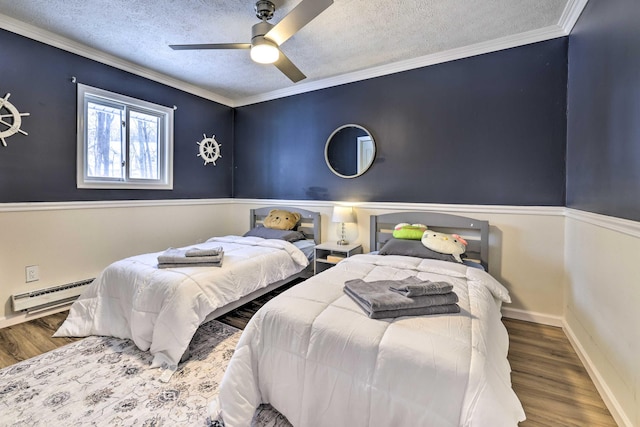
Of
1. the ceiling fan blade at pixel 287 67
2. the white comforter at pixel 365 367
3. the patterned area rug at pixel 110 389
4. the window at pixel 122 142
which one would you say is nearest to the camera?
the white comforter at pixel 365 367

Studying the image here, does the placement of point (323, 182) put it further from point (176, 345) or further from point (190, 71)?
point (176, 345)

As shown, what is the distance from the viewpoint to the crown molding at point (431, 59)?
2.55m

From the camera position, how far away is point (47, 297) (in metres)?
2.68

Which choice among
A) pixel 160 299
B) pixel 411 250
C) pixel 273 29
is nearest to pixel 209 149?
pixel 273 29

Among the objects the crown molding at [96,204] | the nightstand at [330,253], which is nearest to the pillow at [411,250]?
the nightstand at [330,253]

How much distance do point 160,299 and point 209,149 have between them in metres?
2.78

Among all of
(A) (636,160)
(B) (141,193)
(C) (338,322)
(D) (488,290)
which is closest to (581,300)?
(D) (488,290)

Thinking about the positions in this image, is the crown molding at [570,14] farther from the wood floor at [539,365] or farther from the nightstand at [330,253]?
the nightstand at [330,253]

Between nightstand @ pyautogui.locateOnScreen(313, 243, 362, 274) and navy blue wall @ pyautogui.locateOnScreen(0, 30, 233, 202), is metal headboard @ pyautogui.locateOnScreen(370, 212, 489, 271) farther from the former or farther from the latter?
navy blue wall @ pyautogui.locateOnScreen(0, 30, 233, 202)

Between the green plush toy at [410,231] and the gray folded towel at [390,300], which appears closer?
the gray folded towel at [390,300]

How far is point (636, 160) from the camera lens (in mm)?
1435

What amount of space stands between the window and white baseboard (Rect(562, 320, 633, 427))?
14.5 feet

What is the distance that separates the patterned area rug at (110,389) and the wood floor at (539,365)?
1.11 ft

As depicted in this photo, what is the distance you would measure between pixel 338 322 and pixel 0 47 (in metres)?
3.56
